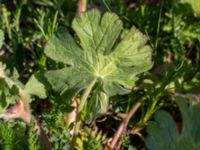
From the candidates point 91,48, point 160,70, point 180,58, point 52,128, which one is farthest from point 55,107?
point 180,58

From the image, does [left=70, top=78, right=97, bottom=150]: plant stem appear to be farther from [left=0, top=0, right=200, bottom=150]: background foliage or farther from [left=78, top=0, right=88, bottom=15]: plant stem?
[left=78, top=0, right=88, bottom=15]: plant stem

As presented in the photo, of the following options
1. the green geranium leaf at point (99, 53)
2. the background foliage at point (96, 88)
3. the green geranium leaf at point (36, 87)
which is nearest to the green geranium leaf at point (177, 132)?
the background foliage at point (96, 88)

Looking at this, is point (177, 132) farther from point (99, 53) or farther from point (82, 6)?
point (82, 6)

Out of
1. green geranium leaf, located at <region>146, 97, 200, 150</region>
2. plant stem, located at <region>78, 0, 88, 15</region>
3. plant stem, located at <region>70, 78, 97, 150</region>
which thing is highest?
plant stem, located at <region>78, 0, 88, 15</region>

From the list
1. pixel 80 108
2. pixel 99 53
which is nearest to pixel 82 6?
pixel 99 53

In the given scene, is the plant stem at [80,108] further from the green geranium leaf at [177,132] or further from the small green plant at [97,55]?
the green geranium leaf at [177,132]

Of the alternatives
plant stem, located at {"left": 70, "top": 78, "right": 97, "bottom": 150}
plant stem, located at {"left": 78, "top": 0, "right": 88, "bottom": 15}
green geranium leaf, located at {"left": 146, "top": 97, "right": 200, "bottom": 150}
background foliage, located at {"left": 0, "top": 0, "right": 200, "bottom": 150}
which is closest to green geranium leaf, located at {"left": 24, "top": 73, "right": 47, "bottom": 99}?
background foliage, located at {"left": 0, "top": 0, "right": 200, "bottom": 150}
